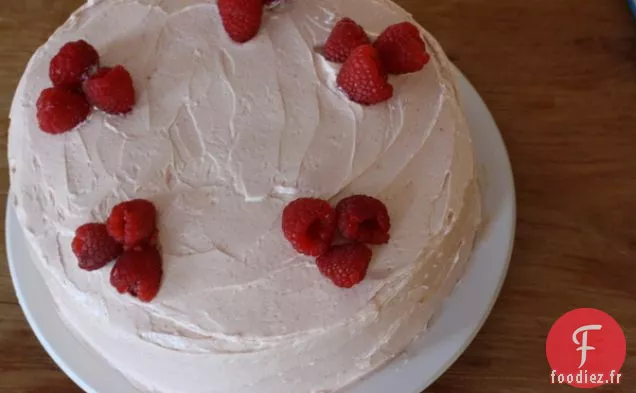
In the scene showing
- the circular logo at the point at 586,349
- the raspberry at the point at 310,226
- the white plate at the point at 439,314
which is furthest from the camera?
the circular logo at the point at 586,349

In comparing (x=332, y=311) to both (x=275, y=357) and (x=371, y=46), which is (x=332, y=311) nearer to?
(x=275, y=357)

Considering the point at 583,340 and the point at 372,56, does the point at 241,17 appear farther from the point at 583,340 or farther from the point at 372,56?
the point at 583,340

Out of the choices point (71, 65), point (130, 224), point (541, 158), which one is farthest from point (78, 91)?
point (541, 158)

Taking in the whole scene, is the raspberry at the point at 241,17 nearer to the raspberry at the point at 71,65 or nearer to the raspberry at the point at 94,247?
the raspberry at the point at 71,65

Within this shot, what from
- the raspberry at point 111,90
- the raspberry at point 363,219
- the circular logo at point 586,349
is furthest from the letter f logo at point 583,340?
the raspberry at point 111,90

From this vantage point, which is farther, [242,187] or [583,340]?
[583,340]

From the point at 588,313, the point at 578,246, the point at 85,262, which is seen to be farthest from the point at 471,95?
the point at 85,262
